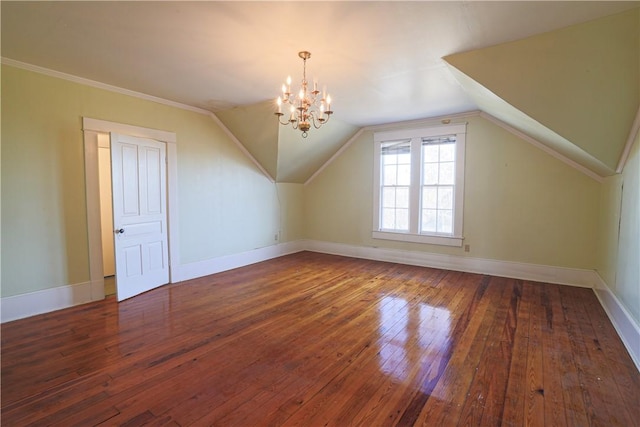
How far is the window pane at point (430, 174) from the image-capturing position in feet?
17.7

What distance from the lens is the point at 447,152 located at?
5.26 metres

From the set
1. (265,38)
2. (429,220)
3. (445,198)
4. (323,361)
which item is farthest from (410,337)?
(445,198)

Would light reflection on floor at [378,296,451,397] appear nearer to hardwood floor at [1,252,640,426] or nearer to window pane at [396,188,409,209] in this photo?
hardwood floor at [1,252,640,426]

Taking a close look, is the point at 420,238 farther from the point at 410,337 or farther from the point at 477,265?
the point at 410,337

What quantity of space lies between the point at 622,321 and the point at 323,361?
2782mm

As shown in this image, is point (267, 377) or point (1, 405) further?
point (267, 377)

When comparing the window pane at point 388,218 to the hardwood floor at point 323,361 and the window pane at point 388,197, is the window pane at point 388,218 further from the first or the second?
the hardwood floor at point 323,361

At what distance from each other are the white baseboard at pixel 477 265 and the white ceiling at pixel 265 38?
2806 millimetres

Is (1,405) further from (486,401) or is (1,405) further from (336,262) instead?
(336,262)

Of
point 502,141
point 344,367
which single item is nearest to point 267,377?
point 344,367

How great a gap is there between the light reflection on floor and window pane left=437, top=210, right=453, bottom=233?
207 centimetres

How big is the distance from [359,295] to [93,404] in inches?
112

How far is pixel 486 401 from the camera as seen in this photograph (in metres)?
1.97

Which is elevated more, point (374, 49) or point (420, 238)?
point (374, 49)
